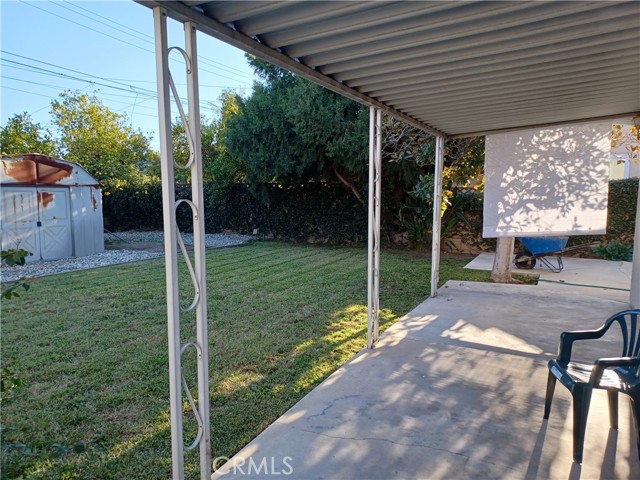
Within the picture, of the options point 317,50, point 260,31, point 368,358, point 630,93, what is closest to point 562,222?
point 630,93

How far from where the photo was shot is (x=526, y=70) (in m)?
3.00

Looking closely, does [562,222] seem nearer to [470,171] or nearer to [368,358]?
[470,171]

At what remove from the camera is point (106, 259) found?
374 inches

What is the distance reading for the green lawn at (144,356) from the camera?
2.33 m

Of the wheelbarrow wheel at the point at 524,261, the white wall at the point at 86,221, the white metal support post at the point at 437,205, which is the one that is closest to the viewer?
the white metal support post at the point at 437,205

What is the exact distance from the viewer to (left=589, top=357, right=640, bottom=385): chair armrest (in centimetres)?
205

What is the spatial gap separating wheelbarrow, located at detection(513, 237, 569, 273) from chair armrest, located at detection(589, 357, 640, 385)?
6.23 metres

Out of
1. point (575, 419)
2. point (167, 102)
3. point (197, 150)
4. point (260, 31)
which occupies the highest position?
point (260, 31)

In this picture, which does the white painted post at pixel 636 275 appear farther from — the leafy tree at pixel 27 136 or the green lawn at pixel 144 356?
the leafy tree at pixel 27 136

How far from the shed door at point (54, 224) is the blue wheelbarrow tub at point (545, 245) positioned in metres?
10.6

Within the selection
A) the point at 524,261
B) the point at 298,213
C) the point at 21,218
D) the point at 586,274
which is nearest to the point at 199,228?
the point at 586,274

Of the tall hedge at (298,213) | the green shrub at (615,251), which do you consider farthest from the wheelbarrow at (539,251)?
the tall hedge at (298,213)

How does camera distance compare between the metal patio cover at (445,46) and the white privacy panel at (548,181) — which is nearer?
the metal patio cover at (445,46)

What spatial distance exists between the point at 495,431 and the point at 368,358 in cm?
135
